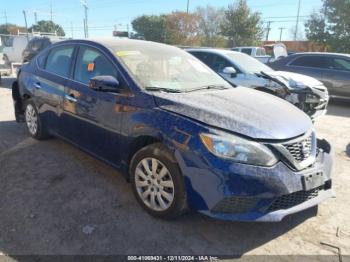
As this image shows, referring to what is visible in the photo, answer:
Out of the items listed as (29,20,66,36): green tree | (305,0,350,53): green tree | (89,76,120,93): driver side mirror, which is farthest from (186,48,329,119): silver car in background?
(29,20,66,36): green tree

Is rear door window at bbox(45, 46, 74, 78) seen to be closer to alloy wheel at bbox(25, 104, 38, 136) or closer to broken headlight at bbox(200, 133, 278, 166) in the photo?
alloy wheel at bbox(25, 104, 38, 136)

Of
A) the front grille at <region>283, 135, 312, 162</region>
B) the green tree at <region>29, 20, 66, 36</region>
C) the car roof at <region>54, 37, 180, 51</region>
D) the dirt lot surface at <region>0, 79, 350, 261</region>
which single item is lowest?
the dirt lot surface at <region>0, 79, 350, 261</region>

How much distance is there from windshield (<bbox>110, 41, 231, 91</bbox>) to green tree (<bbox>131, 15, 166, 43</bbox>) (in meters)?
48.1

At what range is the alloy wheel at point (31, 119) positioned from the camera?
526 centimetres

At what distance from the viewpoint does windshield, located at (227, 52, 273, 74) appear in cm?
782

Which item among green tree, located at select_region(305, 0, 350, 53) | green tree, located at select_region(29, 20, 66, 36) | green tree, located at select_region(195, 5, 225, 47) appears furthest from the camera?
green tree, located at select_region(29, 20, 66, 36)

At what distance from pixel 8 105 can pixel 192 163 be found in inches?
283

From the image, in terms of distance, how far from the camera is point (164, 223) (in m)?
3.21

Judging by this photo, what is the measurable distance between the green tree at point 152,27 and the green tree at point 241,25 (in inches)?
778

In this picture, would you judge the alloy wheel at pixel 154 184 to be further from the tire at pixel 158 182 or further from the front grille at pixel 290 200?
the front grille at pixel 290 200

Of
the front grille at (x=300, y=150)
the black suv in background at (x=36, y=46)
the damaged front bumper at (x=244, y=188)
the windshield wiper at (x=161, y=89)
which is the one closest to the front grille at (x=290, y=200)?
the damaged front bumper at (x=244, y=188)

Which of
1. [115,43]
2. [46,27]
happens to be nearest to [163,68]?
[115,43]

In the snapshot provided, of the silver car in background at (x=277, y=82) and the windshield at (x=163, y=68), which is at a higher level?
the windshield at (x=163, y=68)

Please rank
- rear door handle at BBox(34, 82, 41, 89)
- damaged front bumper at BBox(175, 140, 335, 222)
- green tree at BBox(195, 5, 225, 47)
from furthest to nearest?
green tree at BBox(195, 5, 225, 47) < rear door handle at BBox(34, 82, 41, 89) < damaged front bumper at BBox(175, 140, 335, 222)
